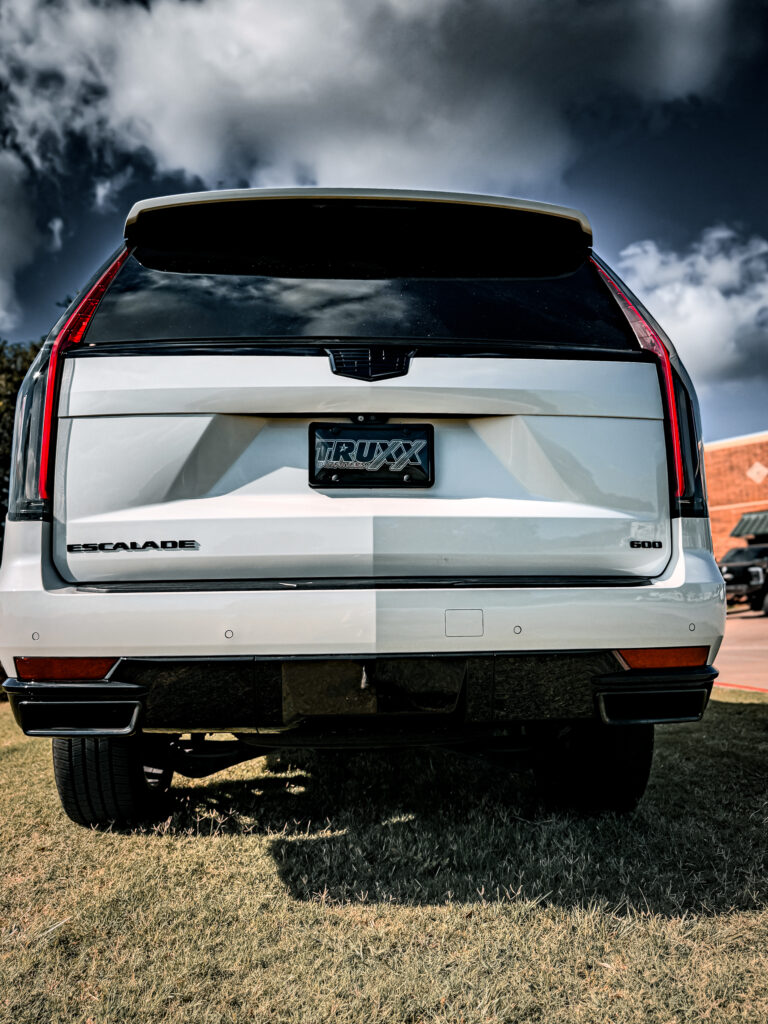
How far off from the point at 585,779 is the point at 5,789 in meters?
2.75

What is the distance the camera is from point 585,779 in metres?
3.00

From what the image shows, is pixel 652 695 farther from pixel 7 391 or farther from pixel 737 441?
pixel 737 441

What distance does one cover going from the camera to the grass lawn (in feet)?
6.20

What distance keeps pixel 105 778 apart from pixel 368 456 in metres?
1.63

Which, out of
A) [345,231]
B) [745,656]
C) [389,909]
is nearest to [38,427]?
[345,231]

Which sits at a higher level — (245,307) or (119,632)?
(245,307)

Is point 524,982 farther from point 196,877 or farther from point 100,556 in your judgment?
point 100,556

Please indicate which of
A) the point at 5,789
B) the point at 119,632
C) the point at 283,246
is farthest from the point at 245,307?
the point at 5,789

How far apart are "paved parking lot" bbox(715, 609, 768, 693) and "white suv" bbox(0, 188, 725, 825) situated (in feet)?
16.8

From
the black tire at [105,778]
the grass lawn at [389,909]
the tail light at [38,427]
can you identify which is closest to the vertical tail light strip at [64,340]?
the tail light at [38,427]

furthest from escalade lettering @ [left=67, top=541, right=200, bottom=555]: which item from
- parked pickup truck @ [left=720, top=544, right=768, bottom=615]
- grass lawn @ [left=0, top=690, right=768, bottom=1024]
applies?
parked pickup truck @ [left=720, top=544, right=768, bottom=615]

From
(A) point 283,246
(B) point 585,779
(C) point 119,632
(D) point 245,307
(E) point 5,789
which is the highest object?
(A) point 283,246

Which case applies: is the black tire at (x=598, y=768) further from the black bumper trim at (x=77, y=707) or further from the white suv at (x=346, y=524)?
the black bumper trim at (x=77, y=707)

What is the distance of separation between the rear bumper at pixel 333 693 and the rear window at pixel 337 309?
0.92m
